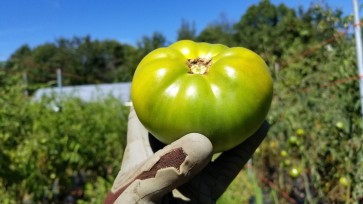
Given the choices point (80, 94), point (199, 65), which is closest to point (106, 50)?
point (80, 94)

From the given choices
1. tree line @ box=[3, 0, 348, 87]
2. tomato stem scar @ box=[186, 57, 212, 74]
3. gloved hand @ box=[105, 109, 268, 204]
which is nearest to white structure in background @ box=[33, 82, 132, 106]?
gloved hand @ box=[105, 109, 268, 204]

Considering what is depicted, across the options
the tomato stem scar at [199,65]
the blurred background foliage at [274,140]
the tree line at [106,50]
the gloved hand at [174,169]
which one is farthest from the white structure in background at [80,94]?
the tree line at [106,50]

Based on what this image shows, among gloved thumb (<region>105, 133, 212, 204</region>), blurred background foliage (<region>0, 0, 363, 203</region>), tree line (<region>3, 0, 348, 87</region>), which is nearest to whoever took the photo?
gloved thumb (<region>105, 133, 212, 204</region>)

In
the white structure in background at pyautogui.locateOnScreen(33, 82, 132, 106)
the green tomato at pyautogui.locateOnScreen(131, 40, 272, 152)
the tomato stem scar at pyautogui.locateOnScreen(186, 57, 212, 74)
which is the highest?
the tomato stem scar at pyautogui.locateOnScreen(186, 57, 212, 74)

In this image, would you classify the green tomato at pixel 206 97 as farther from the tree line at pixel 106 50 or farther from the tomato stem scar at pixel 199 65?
the tree line at pixel 106 50

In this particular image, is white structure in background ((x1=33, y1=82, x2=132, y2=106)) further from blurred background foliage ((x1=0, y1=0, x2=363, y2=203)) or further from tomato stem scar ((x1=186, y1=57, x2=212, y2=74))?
tomato stem scar ((x1=186, y1=57, x2=212, y2=74))

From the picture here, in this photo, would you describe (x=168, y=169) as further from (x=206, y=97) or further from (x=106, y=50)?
(x=106, y=50)
